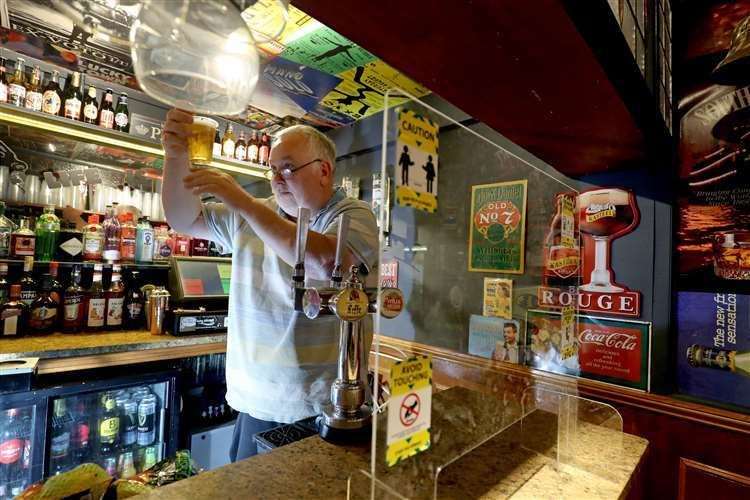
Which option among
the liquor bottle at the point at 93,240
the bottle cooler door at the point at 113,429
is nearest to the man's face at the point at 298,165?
the bottle cooler door at the point at 113,429

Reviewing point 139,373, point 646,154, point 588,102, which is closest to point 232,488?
point 588,102

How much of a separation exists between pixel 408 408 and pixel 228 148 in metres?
3.11

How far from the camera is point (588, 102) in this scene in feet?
3.70

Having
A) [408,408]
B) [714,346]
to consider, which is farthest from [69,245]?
[714,346]

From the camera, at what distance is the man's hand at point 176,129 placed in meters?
0.97

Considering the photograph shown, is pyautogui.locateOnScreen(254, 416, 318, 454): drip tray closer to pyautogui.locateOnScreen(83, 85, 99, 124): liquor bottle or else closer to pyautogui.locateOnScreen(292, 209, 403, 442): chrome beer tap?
pyautogui.locateOnScreen(292, 209, 403, 442): chrome beer tap

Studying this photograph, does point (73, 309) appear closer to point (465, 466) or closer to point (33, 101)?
point (33, 101)

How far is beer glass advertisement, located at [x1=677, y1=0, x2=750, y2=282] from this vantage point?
159cm

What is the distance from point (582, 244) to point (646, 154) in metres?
0.50

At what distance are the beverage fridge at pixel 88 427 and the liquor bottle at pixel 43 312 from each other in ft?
1.46

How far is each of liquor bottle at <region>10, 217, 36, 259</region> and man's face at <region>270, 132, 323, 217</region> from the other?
1.92 meters

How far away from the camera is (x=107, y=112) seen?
2.46 meters

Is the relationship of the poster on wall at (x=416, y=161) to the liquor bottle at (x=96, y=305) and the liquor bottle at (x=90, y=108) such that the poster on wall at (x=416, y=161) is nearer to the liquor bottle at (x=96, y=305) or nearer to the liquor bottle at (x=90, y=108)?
the liquor bottle at (x=96, y=305)

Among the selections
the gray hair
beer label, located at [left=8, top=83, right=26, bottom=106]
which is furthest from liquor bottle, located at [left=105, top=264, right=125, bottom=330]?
the gray hair
